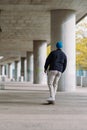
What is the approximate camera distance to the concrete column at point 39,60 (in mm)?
53219

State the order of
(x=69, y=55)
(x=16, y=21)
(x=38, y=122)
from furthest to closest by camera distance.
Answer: (x=16, y=21) < (x=69, y=55) < (x=38, y=122)

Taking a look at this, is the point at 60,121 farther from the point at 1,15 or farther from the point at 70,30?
the point at 1,15

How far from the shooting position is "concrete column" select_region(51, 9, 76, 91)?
2895cm

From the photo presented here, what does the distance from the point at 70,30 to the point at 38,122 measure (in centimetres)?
1878

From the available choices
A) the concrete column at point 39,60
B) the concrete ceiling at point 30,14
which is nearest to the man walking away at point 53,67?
the concrete ceiling at point 30,14

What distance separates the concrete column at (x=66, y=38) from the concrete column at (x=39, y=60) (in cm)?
2378

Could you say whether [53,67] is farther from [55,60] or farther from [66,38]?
[66,38]

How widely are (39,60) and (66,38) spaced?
994 inches

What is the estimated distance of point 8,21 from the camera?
127ft

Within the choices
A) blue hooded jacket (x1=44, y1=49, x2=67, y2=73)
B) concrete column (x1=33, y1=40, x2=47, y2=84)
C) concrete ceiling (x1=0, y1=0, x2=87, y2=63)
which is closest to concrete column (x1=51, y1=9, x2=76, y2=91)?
concrete ceiling (x1=0, y1=0, x2=87, y2=63)

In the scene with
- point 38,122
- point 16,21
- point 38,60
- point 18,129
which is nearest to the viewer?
point 18,129

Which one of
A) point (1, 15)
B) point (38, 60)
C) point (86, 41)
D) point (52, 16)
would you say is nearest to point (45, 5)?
point (52, 16)

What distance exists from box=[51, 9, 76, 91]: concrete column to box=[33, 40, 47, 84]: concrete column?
23777mm

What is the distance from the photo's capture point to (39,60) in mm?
54156
